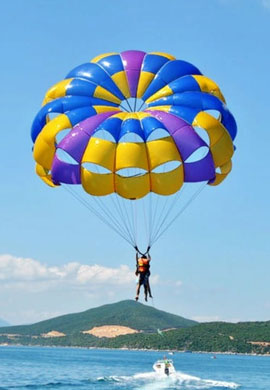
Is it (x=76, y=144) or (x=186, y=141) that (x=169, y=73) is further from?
(x=76, y=144)

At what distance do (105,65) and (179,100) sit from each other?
124 inches

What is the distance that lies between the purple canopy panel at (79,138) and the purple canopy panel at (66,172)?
41 centimetres

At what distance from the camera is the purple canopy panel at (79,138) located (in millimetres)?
22328

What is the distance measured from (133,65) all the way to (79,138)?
3.90 m

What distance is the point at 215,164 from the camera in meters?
23.1

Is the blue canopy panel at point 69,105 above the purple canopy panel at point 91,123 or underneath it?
above

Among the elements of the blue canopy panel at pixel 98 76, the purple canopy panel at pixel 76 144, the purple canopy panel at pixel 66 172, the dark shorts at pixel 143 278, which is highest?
the blue canopy panel at pixel 98 76

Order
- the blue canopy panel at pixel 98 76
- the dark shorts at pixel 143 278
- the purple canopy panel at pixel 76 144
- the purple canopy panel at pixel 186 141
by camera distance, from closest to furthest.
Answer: the dark shorts at pixel 143 278 < the purple canopy panel at pixel 186 141 < the purple canopy panel at pixel 76 144 < the blue canopy panel at pixel 98 76

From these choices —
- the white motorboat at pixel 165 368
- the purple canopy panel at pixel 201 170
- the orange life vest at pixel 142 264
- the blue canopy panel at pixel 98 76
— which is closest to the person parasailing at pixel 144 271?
the orange life vest at pixel 142 264

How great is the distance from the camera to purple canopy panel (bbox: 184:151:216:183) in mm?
22641

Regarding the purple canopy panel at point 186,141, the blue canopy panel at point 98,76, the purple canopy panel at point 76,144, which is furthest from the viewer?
the blue canopy panel at point 98,76

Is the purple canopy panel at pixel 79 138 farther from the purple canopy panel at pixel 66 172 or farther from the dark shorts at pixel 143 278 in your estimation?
the dark shorts at pixel 143 278

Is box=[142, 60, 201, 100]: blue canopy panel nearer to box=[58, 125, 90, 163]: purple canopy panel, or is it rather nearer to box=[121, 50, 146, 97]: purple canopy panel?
box=[121, 50, 146, 97]: purple canopy panel

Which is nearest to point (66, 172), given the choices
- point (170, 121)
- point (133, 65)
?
point (170, 121)
